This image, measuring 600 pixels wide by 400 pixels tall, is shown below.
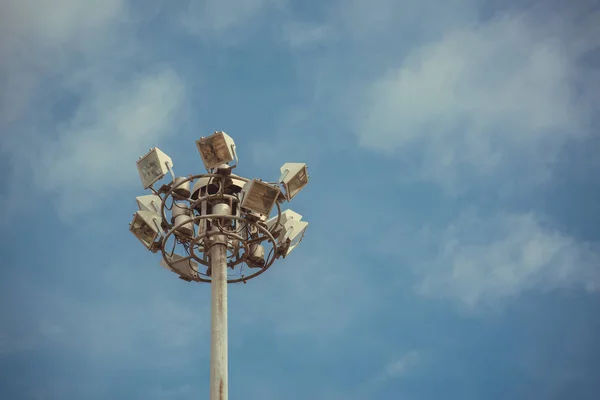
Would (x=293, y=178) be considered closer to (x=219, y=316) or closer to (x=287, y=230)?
(x=287, y=230)

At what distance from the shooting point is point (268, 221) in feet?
99.7

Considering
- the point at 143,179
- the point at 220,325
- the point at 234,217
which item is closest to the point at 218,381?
the point at 220,325

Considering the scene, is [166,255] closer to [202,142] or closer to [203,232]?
[203,232]

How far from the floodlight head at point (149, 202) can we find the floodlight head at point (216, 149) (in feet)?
10.4

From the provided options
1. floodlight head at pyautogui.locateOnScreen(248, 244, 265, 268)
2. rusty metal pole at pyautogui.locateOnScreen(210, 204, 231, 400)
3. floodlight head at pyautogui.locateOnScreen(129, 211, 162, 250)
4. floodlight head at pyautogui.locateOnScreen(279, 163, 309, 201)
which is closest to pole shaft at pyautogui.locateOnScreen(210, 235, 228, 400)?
rusty metal pole at pyautogui.locateOnScreen(210, 204, 231, 400)

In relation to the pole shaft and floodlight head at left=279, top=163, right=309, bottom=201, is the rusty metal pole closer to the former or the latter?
the pole shaft

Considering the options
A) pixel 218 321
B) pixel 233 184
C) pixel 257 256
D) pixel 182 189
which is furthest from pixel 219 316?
pixel 182 189

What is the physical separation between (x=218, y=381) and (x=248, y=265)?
215 inches

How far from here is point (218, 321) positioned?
27578 mm

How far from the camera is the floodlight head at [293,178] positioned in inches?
1165

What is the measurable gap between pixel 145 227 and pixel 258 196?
4767mm

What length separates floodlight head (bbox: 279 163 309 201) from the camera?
29594mm

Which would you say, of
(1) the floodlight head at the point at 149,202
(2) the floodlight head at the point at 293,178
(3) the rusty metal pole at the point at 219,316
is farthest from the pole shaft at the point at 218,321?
(1) the floodlight head at the point at 149,202

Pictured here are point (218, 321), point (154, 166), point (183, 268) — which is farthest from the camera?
point (183, 268)
